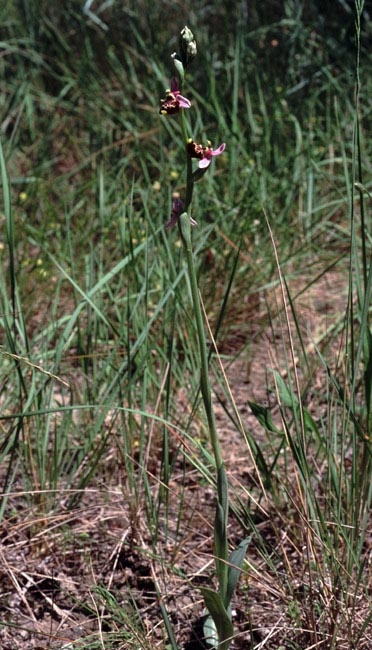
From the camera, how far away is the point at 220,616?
1.21 meters

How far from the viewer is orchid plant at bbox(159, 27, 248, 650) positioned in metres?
1.04

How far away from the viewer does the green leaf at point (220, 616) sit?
3.80ft

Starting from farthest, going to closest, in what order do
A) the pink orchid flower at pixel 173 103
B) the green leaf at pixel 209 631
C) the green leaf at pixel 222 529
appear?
the green leaf at pixel 209 631 < the green leaf at pixel 222 529 < the pink orchid flower at pixel 173 103

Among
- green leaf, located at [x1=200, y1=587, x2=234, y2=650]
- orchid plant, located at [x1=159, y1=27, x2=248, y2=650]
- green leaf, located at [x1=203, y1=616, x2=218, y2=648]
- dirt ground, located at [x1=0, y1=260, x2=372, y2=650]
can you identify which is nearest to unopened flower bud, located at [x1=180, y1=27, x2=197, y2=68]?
orchid plant, located at [x1=159, y1=27, x2=248, y2=650]

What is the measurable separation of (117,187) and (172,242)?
31.1 inches

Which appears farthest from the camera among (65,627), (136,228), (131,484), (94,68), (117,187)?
(94,68)

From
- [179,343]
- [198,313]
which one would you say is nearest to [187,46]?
[198,313]

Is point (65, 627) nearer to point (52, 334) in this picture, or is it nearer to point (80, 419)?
point (80, 419)

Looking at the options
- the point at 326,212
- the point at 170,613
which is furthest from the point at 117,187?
the point at 170,613

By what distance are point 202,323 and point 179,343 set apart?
1.20 m

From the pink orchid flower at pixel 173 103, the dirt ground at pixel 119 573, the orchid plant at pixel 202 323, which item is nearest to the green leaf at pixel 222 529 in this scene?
the orchid plant at pixel 202 323

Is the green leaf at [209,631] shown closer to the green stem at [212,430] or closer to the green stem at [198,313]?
the green stem at [212,430]

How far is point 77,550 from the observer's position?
1.60 meters

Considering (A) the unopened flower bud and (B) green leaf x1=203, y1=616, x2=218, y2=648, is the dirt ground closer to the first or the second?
(B) green leaf x1=203, y1=616, x2=218, y2=648
